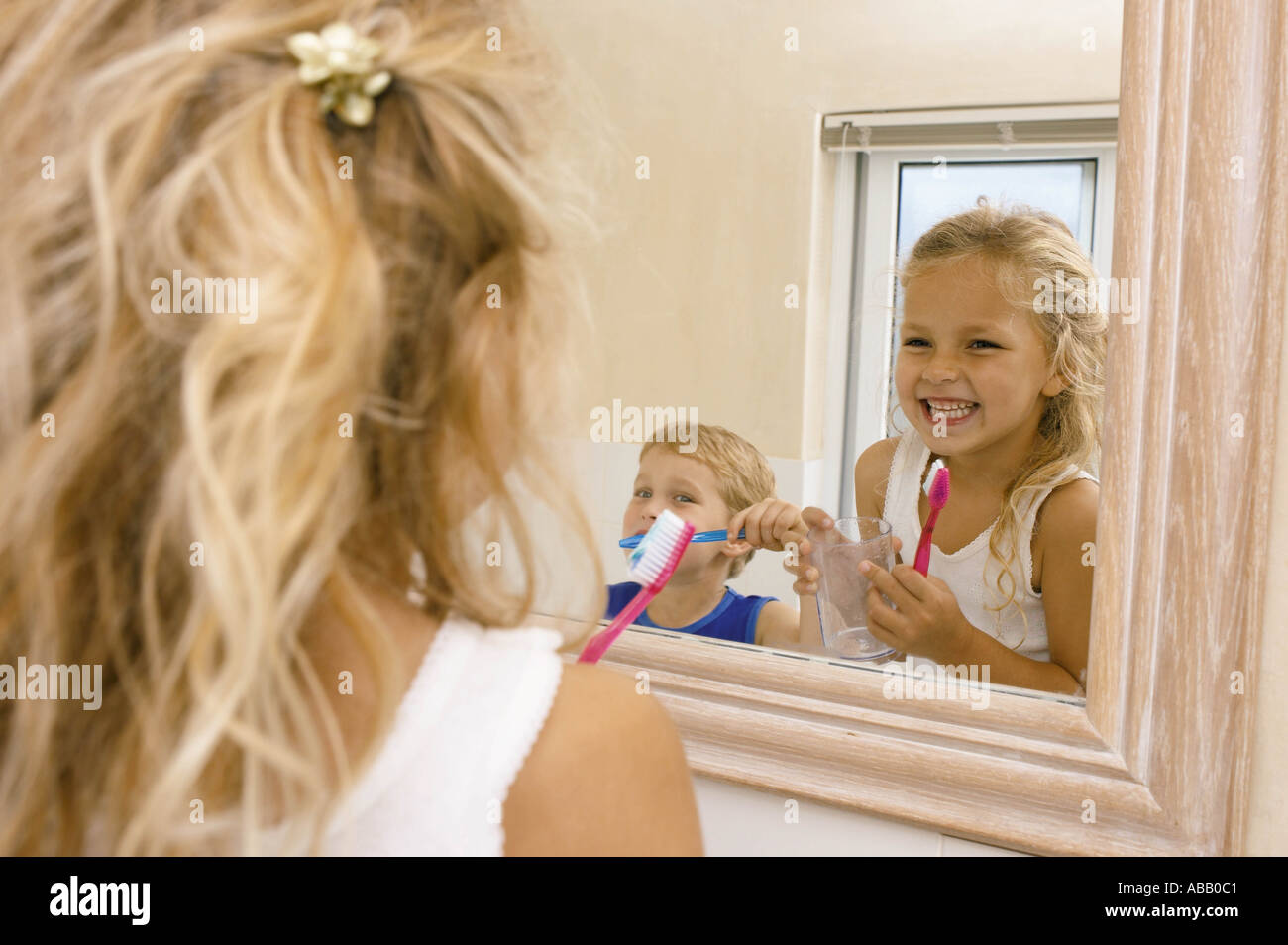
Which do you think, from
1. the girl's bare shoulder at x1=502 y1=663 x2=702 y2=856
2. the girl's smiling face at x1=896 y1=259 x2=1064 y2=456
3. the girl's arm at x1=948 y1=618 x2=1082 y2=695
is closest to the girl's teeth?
the girl's smiling face at x1=896 y1=259 x2=1064 y2=456

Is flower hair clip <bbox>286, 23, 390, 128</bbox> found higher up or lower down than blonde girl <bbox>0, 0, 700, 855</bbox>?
higher up

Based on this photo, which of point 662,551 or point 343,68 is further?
point 662,551

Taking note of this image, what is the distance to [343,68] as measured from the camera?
0.85ft

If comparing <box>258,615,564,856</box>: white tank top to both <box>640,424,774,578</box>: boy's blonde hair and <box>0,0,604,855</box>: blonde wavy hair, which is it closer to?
<box>0,0,604,855</box>: blonde wavy hair

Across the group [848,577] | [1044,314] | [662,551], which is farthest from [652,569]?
[1044,314]

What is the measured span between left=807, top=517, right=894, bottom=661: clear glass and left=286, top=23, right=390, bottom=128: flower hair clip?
0.35 m

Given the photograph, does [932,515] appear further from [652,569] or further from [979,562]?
[652,569]

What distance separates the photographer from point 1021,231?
1.56ft

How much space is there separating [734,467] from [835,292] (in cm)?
11

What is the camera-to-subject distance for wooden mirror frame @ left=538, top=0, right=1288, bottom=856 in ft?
1.33

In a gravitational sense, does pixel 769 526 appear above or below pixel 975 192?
below

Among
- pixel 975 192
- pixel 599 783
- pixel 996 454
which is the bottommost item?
pixel 599 783
